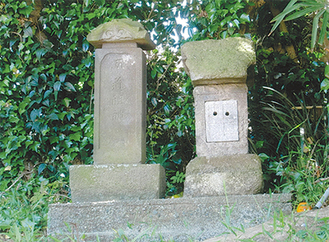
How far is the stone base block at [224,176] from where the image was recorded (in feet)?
8.39

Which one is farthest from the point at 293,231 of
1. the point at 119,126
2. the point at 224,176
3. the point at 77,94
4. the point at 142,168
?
the point at 77,94

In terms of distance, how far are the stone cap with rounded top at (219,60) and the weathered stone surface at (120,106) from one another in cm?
46

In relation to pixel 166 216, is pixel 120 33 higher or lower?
higher

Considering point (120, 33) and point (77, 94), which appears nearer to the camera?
point (120, 33)

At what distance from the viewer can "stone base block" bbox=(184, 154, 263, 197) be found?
2557mm

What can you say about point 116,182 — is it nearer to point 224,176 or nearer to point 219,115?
point 224,176

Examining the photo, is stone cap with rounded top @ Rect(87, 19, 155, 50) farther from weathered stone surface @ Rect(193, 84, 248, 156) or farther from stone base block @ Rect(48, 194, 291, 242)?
stone base block @ Rect(48, 194, 291, 242)

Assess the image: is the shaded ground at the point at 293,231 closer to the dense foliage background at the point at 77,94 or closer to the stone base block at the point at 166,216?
the stone base block at the point at 166,216

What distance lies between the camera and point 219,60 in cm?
272

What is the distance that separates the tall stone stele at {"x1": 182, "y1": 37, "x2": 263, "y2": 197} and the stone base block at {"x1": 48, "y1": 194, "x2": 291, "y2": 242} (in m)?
0.18

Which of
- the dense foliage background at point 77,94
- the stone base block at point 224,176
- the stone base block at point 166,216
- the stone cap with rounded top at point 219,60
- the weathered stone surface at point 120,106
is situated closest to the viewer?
the stone base block at point 166,216

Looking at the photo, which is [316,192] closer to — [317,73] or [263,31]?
[317,73]

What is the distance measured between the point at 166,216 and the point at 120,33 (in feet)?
4.97

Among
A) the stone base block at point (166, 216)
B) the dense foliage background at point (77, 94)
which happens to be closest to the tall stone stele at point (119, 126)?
the stone base block at point (166, 216)
